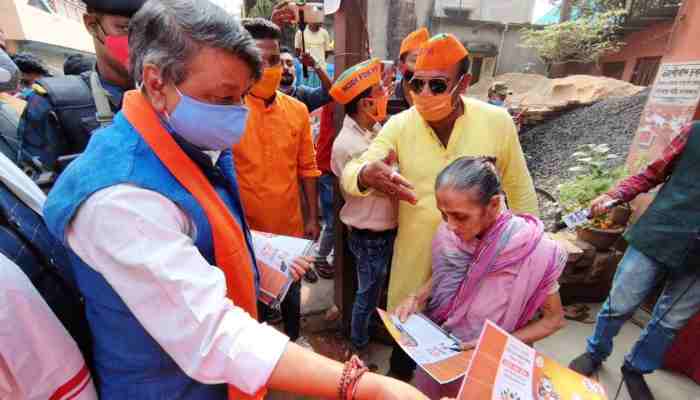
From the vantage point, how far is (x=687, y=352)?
8.12 feet

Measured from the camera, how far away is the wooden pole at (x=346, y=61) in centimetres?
234

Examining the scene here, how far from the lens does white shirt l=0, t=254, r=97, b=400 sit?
72 cm

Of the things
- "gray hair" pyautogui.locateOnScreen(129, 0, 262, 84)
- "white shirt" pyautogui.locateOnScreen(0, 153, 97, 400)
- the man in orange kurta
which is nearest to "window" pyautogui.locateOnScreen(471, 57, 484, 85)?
the man in orange kurta

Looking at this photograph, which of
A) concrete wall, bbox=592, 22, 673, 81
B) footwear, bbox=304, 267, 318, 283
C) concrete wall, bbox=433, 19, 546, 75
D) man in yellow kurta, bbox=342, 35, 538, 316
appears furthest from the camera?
concrete wall, bbox=433, 19, 546, 75

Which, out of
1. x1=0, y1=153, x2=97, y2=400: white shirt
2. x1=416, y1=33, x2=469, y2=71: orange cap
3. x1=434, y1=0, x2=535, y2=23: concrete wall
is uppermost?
x1=434, y1=0, x2=535, y2=23: concrete wall

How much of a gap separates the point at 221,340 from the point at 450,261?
1126 mm

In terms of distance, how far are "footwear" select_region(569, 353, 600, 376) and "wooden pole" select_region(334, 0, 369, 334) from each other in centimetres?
183

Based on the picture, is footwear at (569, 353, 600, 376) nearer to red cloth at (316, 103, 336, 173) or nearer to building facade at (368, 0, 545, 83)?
red cloth at (316, 103, 336, 173)

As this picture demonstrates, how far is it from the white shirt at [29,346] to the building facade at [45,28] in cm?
1331

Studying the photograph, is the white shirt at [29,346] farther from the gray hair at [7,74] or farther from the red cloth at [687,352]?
the red cloth at [687,352]

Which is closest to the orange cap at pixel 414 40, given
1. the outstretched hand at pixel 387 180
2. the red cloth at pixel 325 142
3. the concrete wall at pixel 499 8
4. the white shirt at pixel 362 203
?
the red cloth at pixel 325 142

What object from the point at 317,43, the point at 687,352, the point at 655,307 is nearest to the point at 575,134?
the point at 317,43

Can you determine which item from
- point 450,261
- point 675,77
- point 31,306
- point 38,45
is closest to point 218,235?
point 31,306

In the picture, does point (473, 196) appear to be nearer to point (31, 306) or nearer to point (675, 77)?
point (31, 306)
